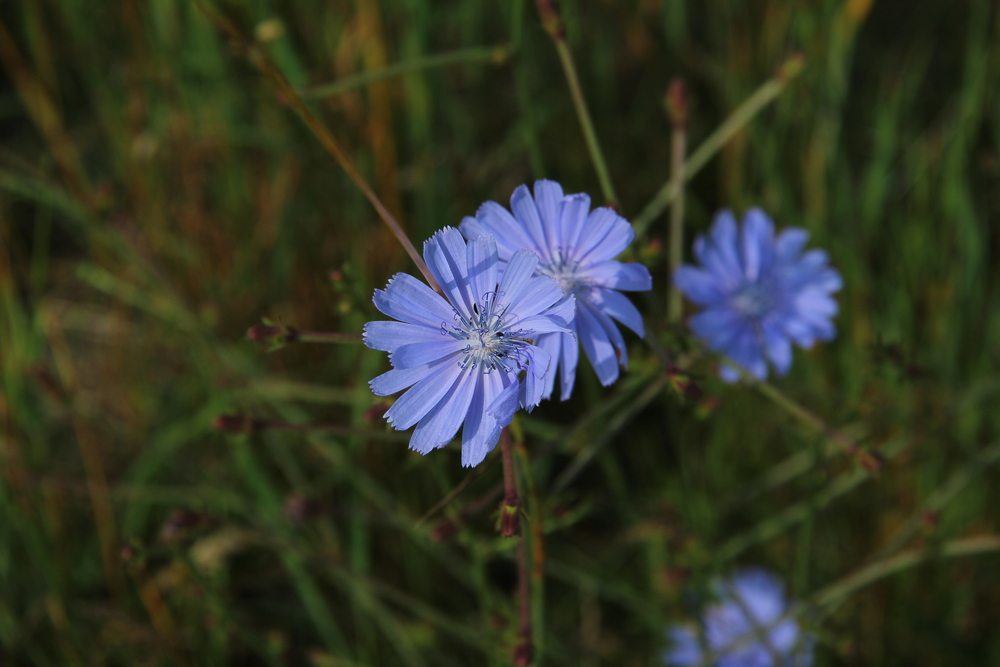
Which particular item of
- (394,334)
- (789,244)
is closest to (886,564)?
(789,244)

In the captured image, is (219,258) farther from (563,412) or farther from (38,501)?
(563,412)

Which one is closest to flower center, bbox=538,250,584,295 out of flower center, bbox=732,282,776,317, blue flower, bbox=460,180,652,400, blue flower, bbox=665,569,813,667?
blue flower, bbox=460,180,652,400

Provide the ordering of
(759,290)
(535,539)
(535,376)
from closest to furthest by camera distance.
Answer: (535,376) → (535,539) → (759,290)

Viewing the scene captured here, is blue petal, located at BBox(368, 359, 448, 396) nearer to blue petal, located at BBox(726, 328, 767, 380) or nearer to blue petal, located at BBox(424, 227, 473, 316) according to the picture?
blue petal, located at BBox(424, 227, 473, 316)

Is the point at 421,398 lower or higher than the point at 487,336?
lower

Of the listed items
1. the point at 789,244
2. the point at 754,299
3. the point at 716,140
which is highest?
the point at 716,140

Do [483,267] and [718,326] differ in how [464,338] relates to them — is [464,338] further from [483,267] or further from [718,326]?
[718,326]

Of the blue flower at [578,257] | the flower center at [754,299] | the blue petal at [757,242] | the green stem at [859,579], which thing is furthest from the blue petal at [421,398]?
the green stem at [859,579]

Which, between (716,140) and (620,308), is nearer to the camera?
(620,308)
